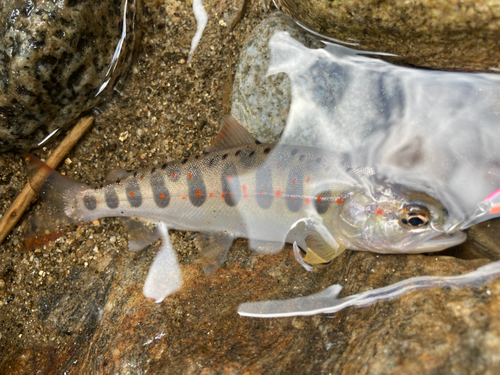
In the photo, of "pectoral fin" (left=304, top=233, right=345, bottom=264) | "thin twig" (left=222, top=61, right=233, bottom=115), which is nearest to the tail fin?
"thin twig" (left=222, top=61, right=233, bottom=115)

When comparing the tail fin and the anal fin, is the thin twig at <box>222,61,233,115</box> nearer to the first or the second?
the anal fin

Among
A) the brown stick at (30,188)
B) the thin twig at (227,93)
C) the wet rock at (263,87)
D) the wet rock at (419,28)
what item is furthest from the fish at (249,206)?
the wet rock at (419,28)

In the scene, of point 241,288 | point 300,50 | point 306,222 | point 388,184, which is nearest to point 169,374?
point 241,288

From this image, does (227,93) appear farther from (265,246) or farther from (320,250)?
(320,250)

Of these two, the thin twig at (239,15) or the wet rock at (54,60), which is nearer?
the wet rock at (54,60)

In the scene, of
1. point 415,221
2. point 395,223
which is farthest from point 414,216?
point 395,223

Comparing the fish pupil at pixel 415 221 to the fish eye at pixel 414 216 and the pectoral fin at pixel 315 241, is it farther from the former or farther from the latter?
the pectoral fin at pixel 315 241

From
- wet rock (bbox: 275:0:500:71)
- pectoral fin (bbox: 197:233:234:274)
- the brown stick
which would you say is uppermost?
wet rock (bbox: 275:0:500:71)
